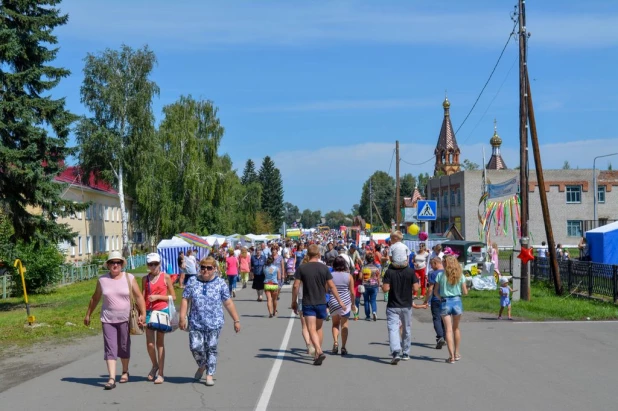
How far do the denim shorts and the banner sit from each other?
13.1 meters

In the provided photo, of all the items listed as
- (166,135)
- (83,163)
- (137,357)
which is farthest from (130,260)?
(137,357)

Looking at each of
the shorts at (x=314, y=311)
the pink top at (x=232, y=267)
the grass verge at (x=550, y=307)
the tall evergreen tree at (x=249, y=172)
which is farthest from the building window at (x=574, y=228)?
the tall evergreen tree at (x=249, y=172)

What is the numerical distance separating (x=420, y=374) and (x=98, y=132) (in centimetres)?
4115

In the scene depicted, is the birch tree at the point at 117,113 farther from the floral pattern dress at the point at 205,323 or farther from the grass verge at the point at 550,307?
the floral pattern dress at the point at 205,323

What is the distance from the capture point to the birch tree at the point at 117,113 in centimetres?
4800

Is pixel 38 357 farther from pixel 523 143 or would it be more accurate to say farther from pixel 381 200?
pixel 381 200

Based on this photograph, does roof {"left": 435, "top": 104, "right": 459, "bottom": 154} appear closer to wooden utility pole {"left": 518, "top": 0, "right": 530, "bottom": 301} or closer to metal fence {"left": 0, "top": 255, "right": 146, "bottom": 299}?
metal fence {"left": 0, "top": 255, "right": 146, "bottom": 299}

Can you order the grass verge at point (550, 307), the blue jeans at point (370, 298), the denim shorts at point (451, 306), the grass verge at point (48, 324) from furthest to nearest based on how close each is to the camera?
1. the grass verge at point (550, 307)
2. the blue jeans at point (370, 298)
3. the grass verge at point (48, 324)
4. the denim shorts at point (451, 306)

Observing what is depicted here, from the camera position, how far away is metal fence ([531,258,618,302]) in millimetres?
19641

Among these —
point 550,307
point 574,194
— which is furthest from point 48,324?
point 574,194

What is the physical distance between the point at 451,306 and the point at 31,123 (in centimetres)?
1649

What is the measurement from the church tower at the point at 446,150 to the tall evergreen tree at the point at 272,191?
37.8 meters

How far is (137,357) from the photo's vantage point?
11227mm

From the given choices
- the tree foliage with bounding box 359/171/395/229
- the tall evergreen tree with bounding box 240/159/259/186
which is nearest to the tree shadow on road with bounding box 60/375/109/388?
the tree foliage with bounding box 359/171/395/229
